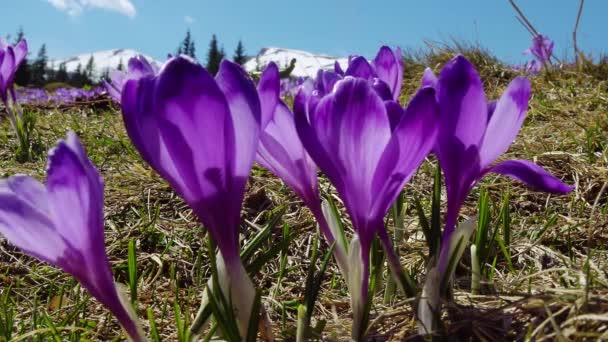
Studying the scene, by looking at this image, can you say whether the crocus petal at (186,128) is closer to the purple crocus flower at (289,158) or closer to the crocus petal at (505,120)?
the purple crocus flower at (289,158)

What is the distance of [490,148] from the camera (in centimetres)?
83

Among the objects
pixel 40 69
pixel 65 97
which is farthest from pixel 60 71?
pixel 65 97

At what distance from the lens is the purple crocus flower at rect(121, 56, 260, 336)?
2.09 feet

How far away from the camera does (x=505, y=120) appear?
32.3 inches

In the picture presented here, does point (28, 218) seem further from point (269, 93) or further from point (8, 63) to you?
point (8, 63)

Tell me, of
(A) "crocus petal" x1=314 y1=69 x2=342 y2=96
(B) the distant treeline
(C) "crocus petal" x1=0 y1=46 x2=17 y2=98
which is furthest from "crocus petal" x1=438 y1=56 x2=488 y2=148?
(B) the distant treeline

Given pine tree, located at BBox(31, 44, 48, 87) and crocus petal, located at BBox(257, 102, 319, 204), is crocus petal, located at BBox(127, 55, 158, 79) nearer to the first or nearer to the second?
crocus petal, located at BBox(257, 102, 319, 204)

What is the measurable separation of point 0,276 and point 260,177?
37.4 inches

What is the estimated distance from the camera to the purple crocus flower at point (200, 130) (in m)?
0.64

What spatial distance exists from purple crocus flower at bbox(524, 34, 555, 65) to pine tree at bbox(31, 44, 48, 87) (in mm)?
52407

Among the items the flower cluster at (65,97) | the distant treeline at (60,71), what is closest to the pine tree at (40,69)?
the distant treeline at (60,71)

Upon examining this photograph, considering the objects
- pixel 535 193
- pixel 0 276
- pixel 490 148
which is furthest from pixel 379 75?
pixel 0 276

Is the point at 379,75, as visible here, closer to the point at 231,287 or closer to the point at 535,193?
the point at 231,287

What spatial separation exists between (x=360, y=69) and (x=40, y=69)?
63.8 metres
